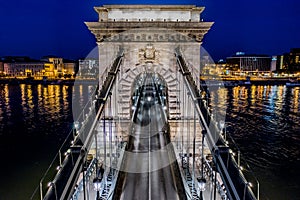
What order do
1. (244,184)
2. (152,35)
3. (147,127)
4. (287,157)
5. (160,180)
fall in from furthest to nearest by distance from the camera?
1. (147,127)
2. (287,157)
3. (152,35)
4. (160,180)
5. (244,184)

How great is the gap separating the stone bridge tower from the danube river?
607 cm

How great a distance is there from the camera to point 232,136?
2494cm

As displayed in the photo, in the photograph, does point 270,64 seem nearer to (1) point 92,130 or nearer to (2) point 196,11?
(2) point 196,11

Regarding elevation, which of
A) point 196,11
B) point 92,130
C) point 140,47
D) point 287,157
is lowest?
point 287,157

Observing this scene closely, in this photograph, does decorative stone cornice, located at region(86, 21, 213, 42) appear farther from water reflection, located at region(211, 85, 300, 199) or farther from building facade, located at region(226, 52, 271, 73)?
building facade, located at region(226, 52, 271, 73)

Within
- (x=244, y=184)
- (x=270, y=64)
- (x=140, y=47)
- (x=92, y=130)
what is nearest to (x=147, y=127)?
(x=140, y=47)

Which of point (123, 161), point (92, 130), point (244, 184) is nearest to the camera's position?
point (244, 184)

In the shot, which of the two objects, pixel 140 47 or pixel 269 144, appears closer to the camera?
pixel 140 47

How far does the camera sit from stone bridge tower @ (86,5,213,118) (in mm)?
15289

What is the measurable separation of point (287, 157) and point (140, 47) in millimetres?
12308

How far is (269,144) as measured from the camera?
23.0 m

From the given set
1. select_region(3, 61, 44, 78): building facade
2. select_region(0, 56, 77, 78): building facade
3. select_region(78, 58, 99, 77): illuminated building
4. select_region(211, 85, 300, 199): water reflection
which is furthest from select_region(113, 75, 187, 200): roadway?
select_region(3, 61, 44, 78): building facade

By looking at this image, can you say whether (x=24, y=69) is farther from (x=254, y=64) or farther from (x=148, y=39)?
(x=148, y=39)

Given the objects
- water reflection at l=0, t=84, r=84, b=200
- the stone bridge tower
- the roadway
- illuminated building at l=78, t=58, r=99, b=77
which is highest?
illuminated building at l=78, t=58, r=99, b=77
